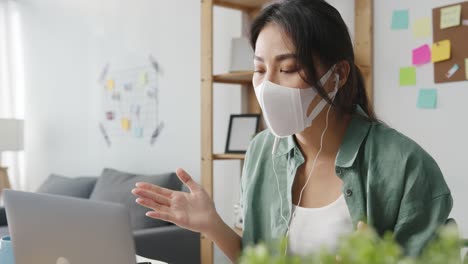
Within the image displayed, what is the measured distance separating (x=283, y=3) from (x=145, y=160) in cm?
256

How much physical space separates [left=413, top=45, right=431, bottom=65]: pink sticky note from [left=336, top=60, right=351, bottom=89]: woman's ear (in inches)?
37.7

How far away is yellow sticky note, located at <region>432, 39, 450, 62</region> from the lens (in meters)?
2.17

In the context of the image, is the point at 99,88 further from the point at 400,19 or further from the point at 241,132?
the point at 400,19

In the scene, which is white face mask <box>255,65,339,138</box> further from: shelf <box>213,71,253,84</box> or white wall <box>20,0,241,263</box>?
white wall <box>20,0,241,263</box>

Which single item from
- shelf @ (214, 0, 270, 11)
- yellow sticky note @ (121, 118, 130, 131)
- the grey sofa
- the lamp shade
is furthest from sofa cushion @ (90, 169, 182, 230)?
the lamp shade

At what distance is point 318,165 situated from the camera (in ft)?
4.77

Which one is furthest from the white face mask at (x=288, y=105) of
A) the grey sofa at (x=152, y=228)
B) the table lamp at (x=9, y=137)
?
the table lamp at (x=9, y=137)

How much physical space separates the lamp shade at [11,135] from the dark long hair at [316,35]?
3.73 meters

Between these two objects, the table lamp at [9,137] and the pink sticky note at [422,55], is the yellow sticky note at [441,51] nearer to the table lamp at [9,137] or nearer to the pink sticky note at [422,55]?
the pink sticky note at [422,55]

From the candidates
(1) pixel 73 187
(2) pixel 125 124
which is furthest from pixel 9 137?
(2) pixel 125 124

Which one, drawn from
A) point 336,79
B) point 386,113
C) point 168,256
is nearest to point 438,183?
point 336,79

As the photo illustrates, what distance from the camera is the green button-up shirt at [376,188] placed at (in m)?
1.26

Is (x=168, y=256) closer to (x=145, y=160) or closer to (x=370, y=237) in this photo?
(x=145, y=160)

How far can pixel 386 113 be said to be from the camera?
2.40 metres
